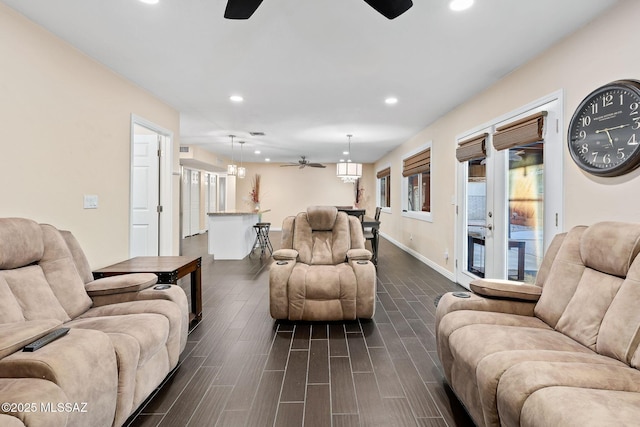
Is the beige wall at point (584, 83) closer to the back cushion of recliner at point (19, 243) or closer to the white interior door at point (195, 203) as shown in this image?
the back cushion of recliner at point (19, 243)

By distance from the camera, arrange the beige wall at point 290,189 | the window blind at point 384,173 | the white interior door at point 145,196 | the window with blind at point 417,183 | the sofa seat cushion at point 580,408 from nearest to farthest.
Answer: the sofa seat cushion at point 580,408, the white interior door at point 145,196, the window with blind at point 417,183, the window blind at point 384,173, the beige wall at point 290,189

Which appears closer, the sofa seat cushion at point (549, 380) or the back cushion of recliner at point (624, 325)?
the sofa seat cushion at point (549, 380)

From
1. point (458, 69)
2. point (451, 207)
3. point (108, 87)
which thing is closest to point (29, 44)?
point (108, 87)

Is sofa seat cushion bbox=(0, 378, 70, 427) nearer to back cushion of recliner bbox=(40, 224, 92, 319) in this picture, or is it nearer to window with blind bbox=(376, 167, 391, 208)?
back cushion of recliner bbox=(40, 224, 92, 319)

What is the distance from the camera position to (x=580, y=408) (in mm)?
1037

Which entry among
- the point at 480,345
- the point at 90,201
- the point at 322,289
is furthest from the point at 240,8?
the point at 90,201

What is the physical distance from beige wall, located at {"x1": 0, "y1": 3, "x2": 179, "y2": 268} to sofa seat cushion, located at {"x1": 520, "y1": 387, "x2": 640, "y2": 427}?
3.27 m

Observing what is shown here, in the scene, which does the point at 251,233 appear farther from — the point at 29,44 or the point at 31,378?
the point at 31,378

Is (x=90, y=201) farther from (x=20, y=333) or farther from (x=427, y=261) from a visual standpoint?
(x=427, y=261)

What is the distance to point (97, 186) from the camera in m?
3.03

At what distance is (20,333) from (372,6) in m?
2.25

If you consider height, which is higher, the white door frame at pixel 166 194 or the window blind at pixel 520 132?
the window blind at pixel 520 132

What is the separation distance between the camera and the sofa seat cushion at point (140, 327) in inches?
65.6

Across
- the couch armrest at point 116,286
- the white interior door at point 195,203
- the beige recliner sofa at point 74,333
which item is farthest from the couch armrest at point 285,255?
the white interior door at point 195,203
